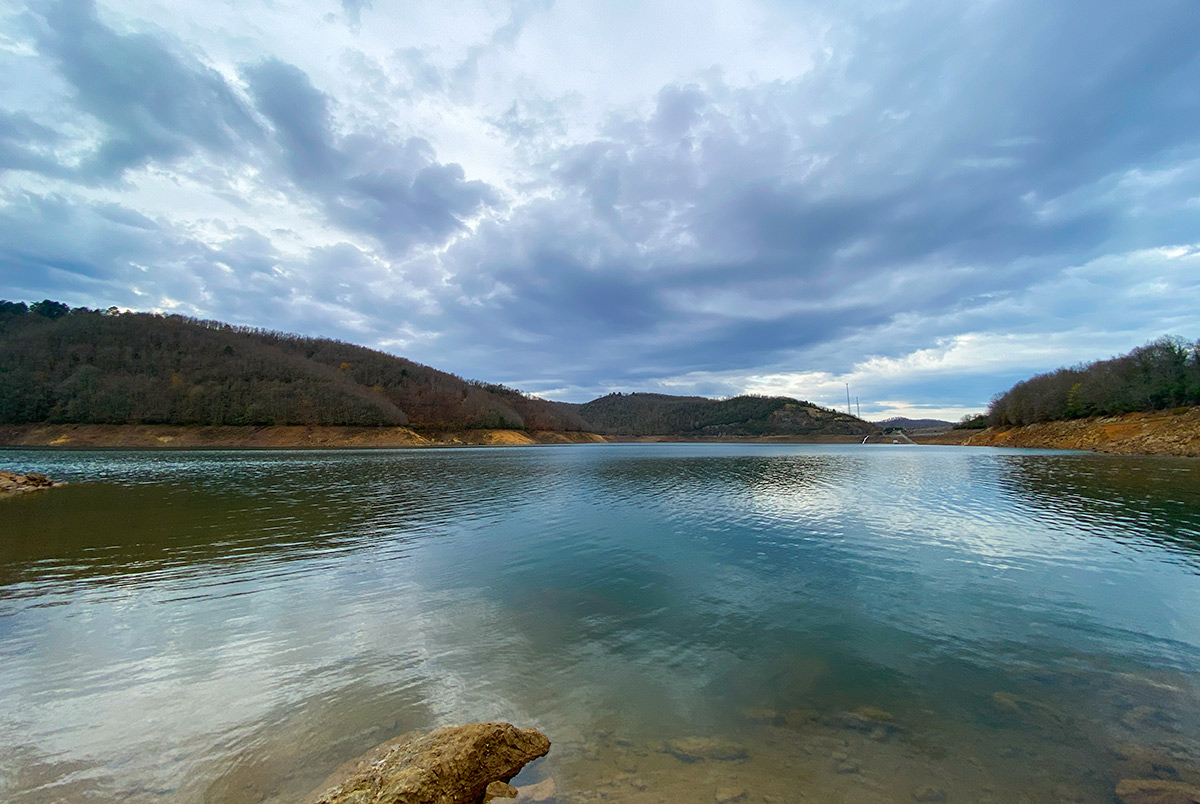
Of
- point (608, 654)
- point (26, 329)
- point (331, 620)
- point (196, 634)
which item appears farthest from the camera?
point (26, 329)

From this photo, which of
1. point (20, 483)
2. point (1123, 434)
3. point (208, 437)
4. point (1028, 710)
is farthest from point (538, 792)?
point (208, 437)

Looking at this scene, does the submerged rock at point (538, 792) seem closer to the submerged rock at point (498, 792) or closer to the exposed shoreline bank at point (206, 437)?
the submerged rock at point (498, 792)

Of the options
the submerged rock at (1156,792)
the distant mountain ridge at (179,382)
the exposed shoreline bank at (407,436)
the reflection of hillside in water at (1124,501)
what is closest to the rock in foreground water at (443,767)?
the submerged rock at (1156,792)

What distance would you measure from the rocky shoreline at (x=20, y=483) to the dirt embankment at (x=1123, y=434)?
86168mm

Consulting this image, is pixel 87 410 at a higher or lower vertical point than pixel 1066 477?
higher

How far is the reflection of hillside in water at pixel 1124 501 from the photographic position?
1459cm

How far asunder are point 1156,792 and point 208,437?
126996mm

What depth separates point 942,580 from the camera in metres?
10.8

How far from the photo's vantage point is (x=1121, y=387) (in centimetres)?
6619

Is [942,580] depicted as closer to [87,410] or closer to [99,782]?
[99,782]

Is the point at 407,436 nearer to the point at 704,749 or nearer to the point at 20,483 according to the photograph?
the point at 20,483

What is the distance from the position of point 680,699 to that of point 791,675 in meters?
1.73

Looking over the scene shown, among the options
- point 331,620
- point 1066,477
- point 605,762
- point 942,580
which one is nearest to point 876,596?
point 942,580

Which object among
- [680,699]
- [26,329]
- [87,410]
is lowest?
[680,699]
